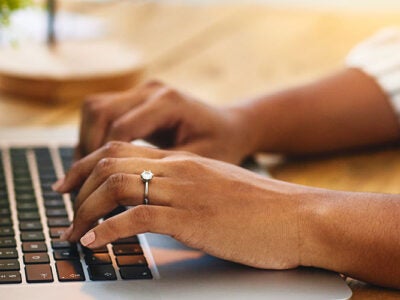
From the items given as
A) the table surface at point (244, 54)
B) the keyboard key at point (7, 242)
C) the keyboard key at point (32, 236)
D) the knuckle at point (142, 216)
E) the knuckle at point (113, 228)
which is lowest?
the table surface at point (244, 54)

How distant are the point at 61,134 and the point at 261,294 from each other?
1.54 ft

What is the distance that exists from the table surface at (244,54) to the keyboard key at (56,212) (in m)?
0.30

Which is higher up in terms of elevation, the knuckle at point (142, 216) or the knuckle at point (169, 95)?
the knuckle at point (169, 95)

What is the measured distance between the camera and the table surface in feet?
3.77

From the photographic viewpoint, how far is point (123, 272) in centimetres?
81

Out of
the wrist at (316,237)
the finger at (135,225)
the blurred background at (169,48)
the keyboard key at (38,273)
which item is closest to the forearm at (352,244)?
the wrist at (316,237)

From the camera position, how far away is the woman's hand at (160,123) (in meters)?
→ 1.03

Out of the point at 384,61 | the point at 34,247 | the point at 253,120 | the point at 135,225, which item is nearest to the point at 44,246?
the point at 34,247

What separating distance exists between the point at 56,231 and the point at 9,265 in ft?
0.30

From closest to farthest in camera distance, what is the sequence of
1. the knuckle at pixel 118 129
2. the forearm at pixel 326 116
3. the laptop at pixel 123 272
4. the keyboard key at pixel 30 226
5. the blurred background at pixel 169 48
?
the laptop at pixel 123 272 → the keyboard key at pixel 30 226 → the knuckle at pixel 118 129 → the forearm at pixel 326 116 → the blurred background at pixel 169 48

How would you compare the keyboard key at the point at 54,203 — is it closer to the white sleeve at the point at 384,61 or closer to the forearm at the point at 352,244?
the forearm at the point at 352,244

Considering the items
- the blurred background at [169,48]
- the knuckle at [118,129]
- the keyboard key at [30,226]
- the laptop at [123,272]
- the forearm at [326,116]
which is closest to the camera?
the laptop at [123,272]

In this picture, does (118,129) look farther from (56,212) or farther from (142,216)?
(142,216)

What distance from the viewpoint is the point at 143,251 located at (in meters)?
0.86
